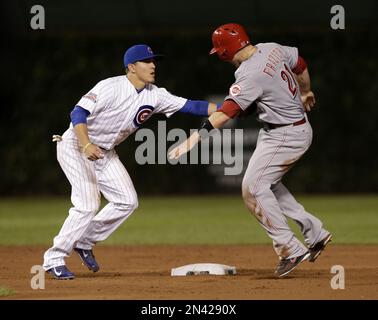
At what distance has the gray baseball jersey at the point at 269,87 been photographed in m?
7.96

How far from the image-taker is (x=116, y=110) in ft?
28.2

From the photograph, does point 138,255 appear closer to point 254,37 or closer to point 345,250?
point 345,250

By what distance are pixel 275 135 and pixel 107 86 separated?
5.33ft

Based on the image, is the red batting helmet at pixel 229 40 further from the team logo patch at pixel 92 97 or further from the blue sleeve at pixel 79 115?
the blue sleeve at pixel 79 115

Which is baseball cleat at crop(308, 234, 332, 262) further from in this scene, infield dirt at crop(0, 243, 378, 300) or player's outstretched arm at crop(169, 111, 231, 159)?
player's outstretched arm at crop(169, 111, 231, 159)

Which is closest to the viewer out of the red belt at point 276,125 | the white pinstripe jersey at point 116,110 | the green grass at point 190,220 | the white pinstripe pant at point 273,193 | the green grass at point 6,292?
the green grass at point 6,292

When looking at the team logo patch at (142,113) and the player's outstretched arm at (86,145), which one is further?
the team logo patch at (142,113)

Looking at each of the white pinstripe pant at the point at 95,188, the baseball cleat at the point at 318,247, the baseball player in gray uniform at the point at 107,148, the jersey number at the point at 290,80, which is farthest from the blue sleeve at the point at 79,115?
the baseball cleat at the point at 318,247

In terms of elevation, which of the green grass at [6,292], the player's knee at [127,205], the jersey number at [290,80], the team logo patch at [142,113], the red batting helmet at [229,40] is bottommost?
the green grass at [6,292]

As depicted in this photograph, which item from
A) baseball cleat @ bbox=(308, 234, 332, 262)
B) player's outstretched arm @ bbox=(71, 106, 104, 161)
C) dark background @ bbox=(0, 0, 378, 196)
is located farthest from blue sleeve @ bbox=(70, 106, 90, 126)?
dark background @ bbox=(0, 0, 378, 196)

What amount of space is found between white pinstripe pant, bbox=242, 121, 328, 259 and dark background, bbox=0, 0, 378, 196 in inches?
405

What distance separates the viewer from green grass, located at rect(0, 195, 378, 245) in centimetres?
1300

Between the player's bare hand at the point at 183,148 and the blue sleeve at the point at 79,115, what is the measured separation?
1047 millimetres

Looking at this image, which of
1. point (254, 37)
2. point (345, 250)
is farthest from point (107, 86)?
point (254, 37)
